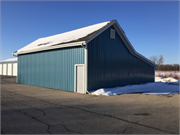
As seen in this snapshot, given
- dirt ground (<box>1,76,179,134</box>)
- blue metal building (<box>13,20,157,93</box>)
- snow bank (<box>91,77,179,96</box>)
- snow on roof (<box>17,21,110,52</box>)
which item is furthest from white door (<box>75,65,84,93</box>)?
dirt ground (<box>1,76,179,134</box>)

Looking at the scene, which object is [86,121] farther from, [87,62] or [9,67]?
[9,67]

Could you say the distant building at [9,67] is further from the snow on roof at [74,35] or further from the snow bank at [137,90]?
the snow bank at [137,90]

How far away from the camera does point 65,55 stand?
532 inches

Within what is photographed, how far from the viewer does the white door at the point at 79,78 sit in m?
12.1

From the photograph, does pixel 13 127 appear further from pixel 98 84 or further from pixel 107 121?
pixel 98 84

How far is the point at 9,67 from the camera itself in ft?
122

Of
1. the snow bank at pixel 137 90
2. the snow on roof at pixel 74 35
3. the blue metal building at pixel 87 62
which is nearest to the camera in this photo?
the snow bank at pixel 137 90

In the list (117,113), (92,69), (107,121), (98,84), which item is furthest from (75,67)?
(107,121)

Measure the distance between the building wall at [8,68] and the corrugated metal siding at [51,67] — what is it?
17.3 m

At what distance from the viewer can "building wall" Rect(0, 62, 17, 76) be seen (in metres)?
35.3

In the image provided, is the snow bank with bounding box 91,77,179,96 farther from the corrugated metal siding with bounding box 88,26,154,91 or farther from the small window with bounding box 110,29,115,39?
the small window with bounding box 110,29,115,39

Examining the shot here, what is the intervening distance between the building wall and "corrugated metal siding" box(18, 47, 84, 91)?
17334 mm

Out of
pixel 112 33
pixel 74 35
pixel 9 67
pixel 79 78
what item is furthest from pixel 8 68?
pixel 112 33

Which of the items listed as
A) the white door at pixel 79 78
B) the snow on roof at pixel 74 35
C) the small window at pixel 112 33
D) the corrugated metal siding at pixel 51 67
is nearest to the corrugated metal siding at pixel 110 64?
the small window at pixel 112 33
